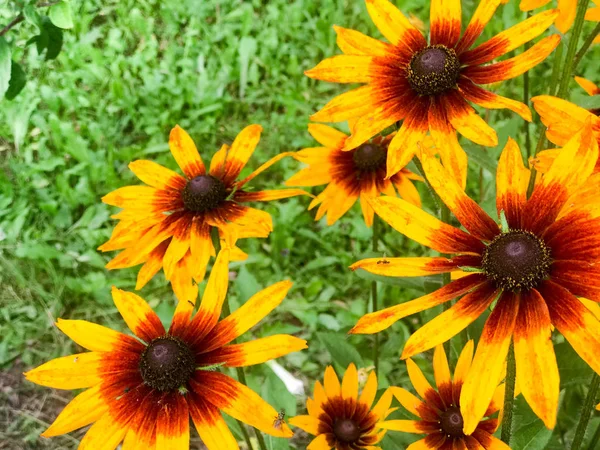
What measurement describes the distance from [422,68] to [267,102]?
180cm

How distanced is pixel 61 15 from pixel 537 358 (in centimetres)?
113

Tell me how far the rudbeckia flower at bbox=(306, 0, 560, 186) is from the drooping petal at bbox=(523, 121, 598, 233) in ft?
0.38

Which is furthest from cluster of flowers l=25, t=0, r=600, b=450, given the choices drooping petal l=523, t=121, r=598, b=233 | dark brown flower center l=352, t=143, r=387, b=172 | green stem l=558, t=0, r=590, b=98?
dark brown flower center l=352, t=143, r=387, b=172

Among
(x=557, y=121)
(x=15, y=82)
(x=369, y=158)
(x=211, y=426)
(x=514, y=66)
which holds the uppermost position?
(x=15, y=82)

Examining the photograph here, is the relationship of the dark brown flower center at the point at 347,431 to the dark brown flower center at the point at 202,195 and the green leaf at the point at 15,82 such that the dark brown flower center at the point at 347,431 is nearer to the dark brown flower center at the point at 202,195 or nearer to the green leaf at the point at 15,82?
the dark brown flower center at the point at 202,195

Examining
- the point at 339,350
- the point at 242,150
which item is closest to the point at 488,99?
the point at 242,150

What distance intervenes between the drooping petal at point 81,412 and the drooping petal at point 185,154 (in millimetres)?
555

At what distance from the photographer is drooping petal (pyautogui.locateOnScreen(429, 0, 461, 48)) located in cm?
110

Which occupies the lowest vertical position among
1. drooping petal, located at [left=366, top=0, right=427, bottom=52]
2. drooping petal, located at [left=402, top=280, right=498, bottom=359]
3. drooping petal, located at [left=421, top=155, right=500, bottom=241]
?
drooping petal, located at [left=402, top=280, right=498, bottom=359]

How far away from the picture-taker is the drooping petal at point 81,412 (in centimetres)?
89

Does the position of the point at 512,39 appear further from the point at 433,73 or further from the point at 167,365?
the point at 167,365

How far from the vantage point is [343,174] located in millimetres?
1496

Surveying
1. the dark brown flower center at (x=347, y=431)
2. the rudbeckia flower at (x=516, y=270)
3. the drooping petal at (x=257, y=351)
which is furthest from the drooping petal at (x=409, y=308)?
the dark brown flower center at (x=347, y=431)

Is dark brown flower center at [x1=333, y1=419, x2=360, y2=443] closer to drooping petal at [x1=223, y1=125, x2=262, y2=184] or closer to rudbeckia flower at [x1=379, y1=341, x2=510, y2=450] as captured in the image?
rudbeckia flower at [x1=379, y1=341, x2=510, y2=450]
